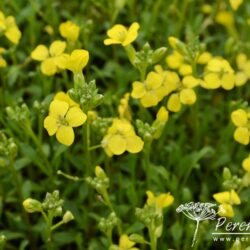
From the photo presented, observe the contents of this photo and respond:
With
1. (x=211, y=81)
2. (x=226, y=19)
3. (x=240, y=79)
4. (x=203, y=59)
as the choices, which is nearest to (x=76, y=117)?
(x=211, y=81)

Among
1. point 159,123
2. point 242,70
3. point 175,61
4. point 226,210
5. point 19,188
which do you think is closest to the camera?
point 226,210

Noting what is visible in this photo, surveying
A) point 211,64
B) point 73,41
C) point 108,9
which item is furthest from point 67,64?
point 108,9

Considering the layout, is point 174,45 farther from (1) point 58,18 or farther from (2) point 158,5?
(1) point 58,18

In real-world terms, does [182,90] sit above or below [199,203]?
above

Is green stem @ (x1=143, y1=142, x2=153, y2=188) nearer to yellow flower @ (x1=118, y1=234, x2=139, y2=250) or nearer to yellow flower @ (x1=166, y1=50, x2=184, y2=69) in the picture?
yellow flower @ (x1=118, y1=234, x2=139, y2=250)

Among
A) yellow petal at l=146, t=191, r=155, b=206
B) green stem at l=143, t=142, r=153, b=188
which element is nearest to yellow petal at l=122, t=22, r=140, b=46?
green stem at l=143, t=142, r=153, b=188

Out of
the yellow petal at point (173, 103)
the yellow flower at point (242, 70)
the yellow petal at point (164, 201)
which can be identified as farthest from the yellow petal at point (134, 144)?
the yellow flower at point (242, 70)

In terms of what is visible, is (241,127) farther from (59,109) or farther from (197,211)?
(59,109)
